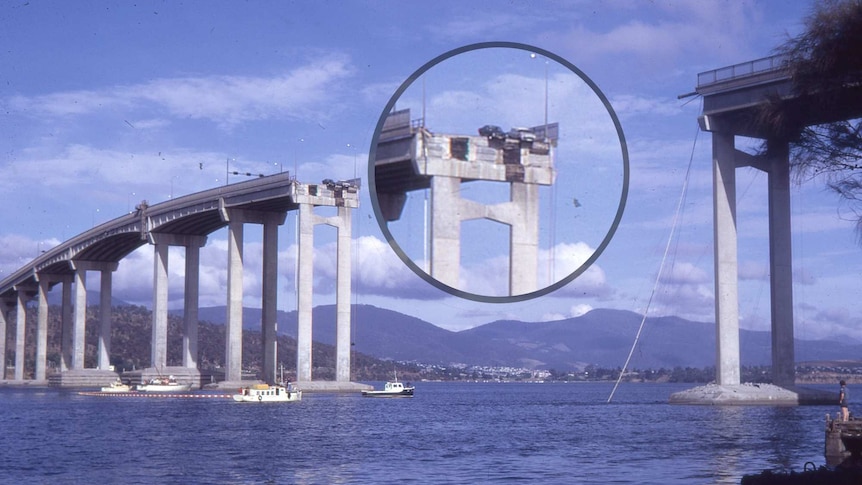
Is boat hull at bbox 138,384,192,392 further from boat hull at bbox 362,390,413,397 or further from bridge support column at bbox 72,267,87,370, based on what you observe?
bridge support column at bbox 72,267,87,370

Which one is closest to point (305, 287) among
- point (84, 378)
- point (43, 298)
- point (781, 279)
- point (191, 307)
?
point (191, 307)

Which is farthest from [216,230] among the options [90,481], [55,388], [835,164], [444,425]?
[835,164]

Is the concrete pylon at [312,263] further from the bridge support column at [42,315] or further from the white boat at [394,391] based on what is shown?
the bridge support column at [42,315]

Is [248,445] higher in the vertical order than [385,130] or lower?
lower

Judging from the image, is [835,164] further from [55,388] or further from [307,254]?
[55,388]

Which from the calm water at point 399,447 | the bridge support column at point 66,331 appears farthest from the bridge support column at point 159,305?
the bridge support column at point 66,331

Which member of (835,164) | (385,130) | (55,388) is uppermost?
(835,164)

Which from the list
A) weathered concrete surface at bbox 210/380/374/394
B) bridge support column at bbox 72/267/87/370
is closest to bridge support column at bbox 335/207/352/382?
weathered concrete surface at bbox 210/380/374/394

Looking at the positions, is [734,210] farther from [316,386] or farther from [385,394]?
[385,394]
